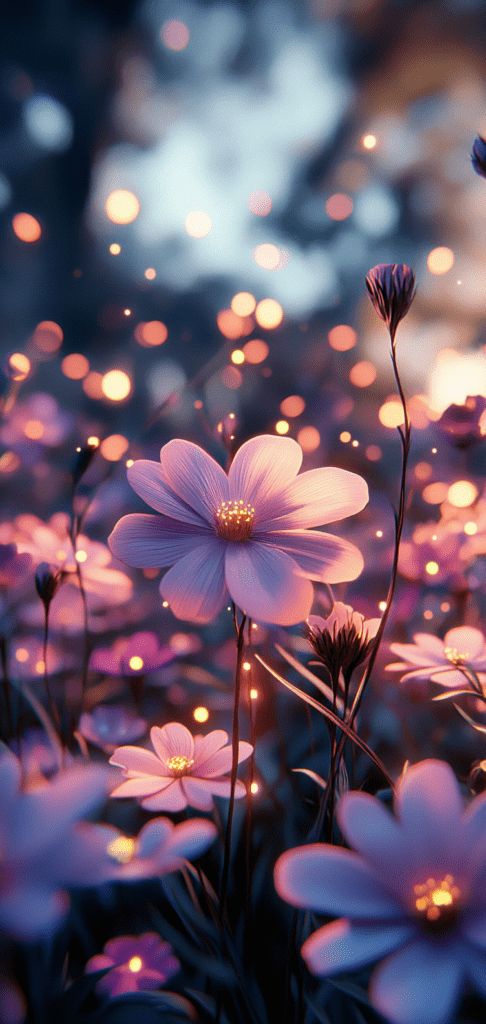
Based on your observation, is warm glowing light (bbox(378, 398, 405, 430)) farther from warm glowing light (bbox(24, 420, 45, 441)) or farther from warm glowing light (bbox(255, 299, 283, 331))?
warm glowing light (bbox(24, 420, 45, 441))

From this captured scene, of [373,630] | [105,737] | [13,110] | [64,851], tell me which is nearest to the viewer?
[64,851]

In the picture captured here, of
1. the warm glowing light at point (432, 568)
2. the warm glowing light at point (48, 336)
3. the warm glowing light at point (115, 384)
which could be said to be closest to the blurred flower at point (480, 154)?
the warm glowing light at point (432, 568)

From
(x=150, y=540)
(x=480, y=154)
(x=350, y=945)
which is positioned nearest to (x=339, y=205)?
(x=480, y=154)

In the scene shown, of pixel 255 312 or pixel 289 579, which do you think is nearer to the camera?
pixel 289 579

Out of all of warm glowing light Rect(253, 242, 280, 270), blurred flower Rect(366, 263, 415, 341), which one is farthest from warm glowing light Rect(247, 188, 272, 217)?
blurred flower Rect(366, 263, 415, 341)

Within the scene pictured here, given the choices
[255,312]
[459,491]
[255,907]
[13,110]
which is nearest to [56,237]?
[13,110]

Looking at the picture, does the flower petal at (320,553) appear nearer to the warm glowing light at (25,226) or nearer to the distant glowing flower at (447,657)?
the distant glowing flower at (447,657)

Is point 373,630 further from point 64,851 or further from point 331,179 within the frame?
point 331,179
